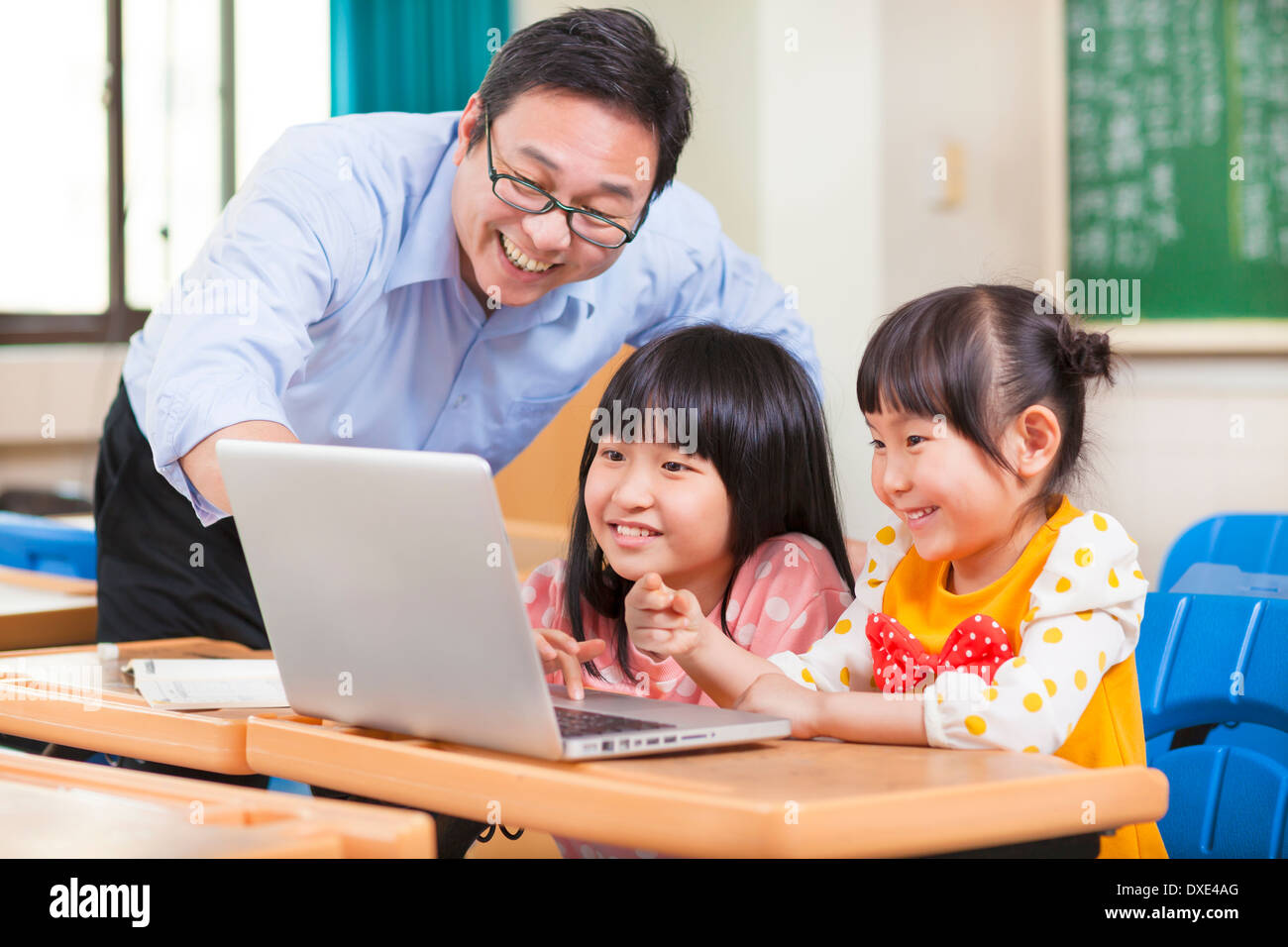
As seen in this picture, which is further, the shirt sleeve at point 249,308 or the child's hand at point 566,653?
the shirt sleeve at point 249,308

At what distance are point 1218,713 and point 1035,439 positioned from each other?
332mm

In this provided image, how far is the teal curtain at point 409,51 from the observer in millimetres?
4316

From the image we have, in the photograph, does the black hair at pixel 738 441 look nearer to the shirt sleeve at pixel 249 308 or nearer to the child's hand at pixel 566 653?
the child's hand at pixel 566 653

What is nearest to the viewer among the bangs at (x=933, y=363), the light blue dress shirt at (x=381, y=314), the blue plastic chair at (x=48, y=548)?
the bangs at (x=933, y=363)

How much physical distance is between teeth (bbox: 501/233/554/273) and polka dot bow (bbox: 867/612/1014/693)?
62cm

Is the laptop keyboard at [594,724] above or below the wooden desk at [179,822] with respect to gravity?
above

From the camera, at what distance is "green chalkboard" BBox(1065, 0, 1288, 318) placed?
321 centimetres

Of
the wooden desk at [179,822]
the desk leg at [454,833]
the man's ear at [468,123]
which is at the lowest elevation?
the desk leg at [454,833]

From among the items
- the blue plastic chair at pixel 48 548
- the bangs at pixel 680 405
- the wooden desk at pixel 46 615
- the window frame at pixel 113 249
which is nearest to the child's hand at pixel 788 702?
the bangs at pixel 680 405

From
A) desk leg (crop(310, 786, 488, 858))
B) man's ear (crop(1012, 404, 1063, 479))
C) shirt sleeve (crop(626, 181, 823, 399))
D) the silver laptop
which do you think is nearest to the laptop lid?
the silver laptop

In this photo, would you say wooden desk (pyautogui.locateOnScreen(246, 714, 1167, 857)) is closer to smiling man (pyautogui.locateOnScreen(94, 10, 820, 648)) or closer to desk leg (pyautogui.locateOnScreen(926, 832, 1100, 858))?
desk leg (pyautogui.locateOnScreen(926, 832, 1100, 858))

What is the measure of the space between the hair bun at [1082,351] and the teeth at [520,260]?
0.63m

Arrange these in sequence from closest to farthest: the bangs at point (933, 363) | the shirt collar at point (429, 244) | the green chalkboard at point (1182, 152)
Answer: the bangs at point (933, 363)
the shirt collar at point (429, 244)
the green chalkboard at point (1182, 152)
